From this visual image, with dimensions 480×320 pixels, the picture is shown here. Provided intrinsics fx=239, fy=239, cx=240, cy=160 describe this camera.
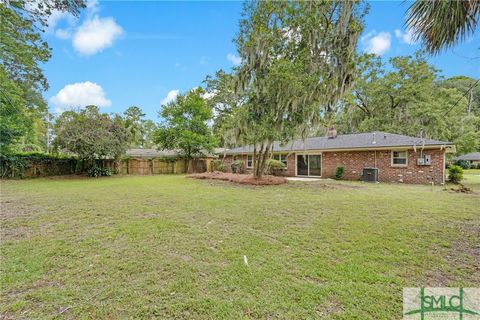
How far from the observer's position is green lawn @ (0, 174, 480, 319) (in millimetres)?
2146

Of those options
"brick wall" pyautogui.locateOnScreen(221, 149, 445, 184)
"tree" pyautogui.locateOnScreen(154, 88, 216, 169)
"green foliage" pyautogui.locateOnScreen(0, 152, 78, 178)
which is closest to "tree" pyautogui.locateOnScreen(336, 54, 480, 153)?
"brick wall" pyautogui.locateOnScreen(221, 149, 445, 184)

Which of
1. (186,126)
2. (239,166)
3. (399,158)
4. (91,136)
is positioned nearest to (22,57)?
(91,136)

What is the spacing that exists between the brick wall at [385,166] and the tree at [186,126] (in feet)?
32.8

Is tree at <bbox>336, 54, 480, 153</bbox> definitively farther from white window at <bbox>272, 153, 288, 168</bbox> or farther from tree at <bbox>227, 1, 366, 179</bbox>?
tree at <bbox>227, 1, 366, 179</bbox>

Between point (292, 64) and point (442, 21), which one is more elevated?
point (292, 64)

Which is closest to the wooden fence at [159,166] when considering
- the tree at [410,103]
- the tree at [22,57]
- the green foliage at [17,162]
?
the green foliage at [17,162]

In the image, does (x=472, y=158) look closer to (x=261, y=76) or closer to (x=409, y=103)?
(x=409, y=103)

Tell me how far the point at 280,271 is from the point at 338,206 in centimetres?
414

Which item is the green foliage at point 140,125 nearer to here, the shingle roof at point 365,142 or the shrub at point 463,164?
the shingle roof at point 365,142

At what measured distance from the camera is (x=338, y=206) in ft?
20.7

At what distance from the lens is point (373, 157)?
509 inches

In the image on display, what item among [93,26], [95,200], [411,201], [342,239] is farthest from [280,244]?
[93,26]

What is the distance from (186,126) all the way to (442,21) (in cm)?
1835

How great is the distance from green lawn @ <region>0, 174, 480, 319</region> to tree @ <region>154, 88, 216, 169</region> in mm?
14144
